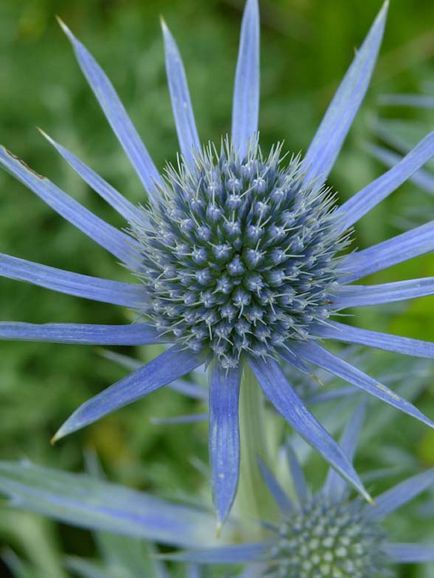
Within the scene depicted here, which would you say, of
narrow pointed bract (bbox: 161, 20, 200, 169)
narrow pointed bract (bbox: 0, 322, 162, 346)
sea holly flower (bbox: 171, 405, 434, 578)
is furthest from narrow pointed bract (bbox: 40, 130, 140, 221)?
sea holly flower (bbox: 171, 405, 434, 578)

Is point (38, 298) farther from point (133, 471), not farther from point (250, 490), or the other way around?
point (250, 490)

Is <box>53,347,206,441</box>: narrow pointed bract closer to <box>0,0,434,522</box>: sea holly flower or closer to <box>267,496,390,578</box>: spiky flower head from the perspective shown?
<box>0,0,434,522</box>: sea holly flower

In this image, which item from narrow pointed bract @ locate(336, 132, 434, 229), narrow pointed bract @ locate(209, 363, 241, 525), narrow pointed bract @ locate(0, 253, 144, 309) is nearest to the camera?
narrow pointed bract @ locate(209, 363, 241, 525)

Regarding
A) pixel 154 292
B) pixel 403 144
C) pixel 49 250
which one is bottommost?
pixel 154 292

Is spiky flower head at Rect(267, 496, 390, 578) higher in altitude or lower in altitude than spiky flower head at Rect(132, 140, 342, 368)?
lower

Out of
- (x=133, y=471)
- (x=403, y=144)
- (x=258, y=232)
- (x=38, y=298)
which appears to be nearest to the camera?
(x=258, y=232)

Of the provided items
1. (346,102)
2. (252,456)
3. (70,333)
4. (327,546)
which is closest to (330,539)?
(327,546)

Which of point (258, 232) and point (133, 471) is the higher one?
point (258, 232)

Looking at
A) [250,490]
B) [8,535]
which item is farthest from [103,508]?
[8,535]
